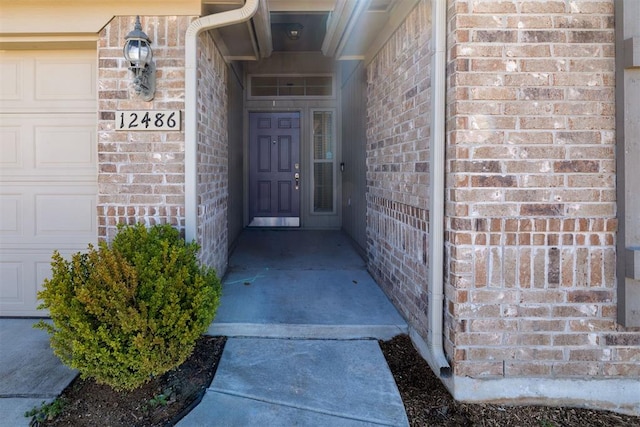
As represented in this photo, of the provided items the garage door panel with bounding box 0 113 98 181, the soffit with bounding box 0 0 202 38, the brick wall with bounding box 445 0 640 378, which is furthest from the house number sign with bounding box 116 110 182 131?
the brick wall with bounding box 445 0 640 378

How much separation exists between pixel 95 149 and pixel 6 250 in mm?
1101

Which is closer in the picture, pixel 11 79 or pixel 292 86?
pixel 11 79

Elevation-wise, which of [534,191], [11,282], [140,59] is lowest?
[11,282]

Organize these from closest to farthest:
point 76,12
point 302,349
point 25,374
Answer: point 25,374
point 302,349
point 76,12

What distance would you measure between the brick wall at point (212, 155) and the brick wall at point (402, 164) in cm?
154

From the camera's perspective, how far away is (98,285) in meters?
2.08

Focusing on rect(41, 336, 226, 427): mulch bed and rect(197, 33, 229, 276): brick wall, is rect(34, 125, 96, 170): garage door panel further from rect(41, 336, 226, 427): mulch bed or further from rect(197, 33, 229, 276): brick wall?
rect(41, 336, 226, 427): mulch bed

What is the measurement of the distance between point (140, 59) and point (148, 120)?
42cm

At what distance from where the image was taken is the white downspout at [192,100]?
2811 millimetres

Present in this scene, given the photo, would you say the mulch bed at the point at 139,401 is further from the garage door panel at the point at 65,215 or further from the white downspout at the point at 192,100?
the garage door panel at the point at 65,215

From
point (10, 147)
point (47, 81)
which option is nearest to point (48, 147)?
point (10, 147)

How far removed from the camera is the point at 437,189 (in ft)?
7.59

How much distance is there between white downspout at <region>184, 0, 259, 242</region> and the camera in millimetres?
2811

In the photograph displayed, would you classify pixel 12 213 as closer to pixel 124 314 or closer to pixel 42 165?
pixel 42 165
